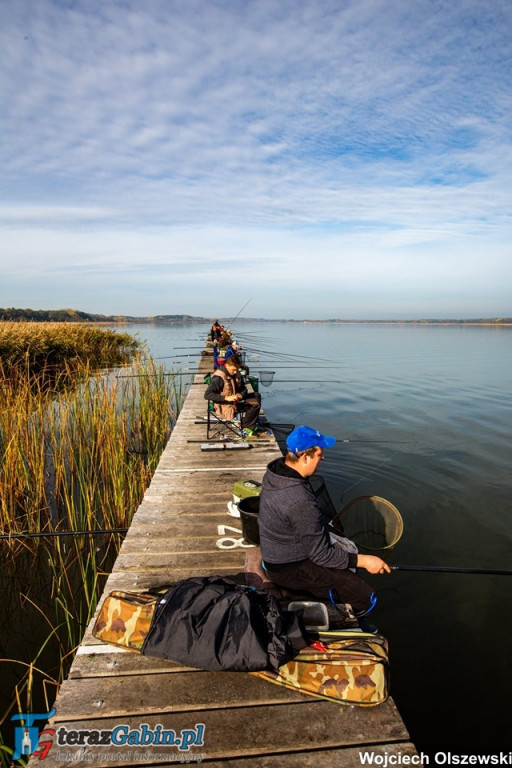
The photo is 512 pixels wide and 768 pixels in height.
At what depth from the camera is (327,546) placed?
3350 mm

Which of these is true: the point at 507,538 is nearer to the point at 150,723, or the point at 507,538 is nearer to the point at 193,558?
the point at 193,558

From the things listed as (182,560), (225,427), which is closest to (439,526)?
(225,427)

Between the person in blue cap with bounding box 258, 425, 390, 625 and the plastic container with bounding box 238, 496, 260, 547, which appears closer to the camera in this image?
the person in blue cap with bounding box 258, 425, 390, 625

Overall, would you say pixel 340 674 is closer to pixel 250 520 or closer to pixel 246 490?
pixel 250 520

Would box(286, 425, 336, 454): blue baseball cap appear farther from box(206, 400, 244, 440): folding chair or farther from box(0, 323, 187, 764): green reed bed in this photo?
box(206, 400, 244, 440): folding chair

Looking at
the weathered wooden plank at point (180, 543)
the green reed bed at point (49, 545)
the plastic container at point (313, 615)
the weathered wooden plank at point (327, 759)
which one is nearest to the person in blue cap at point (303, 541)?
the plastic container at point (313, 615)

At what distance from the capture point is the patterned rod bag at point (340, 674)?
105 inches

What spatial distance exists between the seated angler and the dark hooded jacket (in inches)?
197

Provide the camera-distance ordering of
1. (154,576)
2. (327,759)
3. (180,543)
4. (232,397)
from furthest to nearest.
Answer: (232,397)
(180,543)
(154,576)
(327,759)

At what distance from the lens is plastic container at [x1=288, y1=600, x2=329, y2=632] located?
120 inches

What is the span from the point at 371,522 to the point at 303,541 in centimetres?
202

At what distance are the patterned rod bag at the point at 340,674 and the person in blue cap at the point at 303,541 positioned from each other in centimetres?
67

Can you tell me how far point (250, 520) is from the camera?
4352 millimetres

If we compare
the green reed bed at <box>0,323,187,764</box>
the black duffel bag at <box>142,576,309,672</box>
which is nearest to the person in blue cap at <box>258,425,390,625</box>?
the black duffel bag at <box>142,576,309,672</box>
